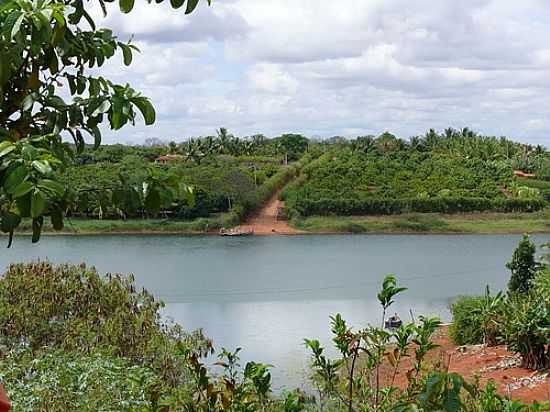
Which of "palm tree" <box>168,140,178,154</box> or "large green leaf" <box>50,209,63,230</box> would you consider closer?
"large green leaf" <box>50,209,63,230</box>

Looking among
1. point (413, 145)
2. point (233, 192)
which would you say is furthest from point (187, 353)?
point (413, 145)

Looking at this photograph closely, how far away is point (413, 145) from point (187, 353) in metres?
40.6

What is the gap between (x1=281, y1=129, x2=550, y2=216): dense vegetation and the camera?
100 ft

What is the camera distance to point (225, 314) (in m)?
14.3

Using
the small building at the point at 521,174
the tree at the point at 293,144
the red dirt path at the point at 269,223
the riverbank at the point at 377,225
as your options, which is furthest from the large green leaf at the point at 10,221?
the tree at the point at 293,144

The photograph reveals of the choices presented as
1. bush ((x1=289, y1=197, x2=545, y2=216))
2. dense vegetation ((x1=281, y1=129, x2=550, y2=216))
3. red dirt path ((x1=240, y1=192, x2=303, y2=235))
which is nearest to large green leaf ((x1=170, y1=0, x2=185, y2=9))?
red dirt path ((x1=240, y1=192, x2=303, y2=235))

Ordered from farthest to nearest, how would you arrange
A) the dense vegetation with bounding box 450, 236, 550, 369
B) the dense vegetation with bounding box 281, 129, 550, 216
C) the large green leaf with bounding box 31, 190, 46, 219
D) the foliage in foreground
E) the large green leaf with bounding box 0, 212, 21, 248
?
the dense vegetation with bounding box 281, 129, 550, 216
the dense vegetation with bounding box 450, 236, 550, 369
the foliage in foreground
the large green leaf with bounding box 0, 212, 21, 248
the large green leaf with bounding box 31, 190, 46, 219

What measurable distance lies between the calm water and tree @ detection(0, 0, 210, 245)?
8.42 m

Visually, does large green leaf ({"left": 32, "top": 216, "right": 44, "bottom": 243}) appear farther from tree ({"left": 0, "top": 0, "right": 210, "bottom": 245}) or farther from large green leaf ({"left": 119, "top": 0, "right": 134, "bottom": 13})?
large green leaf ({"left": 119, "top": 0, "right": 134, "bottom": 13})

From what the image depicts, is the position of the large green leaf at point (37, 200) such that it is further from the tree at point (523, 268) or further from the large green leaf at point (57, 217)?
the tree at point (523, 268)

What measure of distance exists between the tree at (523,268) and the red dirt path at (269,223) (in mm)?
17295

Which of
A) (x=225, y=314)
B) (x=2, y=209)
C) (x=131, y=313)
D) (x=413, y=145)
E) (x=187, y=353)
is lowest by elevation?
(x=225, y=314)

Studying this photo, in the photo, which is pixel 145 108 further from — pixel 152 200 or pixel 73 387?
pixel 73 387

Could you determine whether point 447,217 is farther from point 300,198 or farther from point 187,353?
point 187,353
